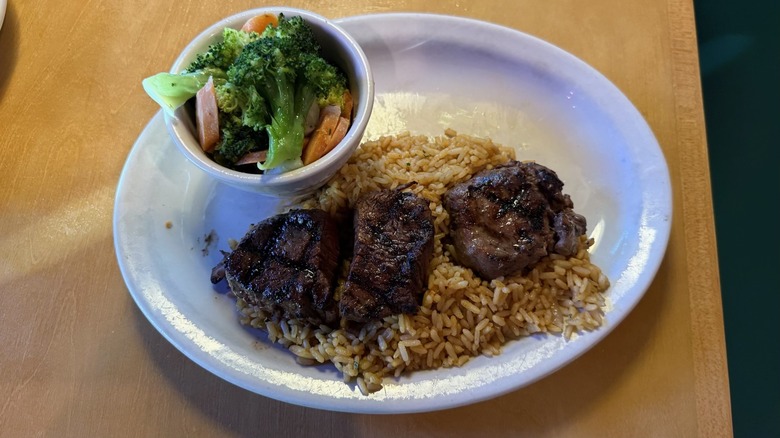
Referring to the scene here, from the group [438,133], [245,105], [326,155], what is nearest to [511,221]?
[438,133]

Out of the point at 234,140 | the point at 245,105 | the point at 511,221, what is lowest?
the point at 511,221

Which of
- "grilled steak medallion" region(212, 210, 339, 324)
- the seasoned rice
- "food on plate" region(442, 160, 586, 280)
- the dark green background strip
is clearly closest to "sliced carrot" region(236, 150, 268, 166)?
"grilled steak medallion" region(212, 210, 339, 324)

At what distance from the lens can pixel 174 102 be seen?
2004mm

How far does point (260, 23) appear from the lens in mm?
2234

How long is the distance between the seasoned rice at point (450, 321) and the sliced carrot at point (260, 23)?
2.55 feet

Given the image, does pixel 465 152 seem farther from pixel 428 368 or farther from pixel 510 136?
pixel 428 368

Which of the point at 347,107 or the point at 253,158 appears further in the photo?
the point at 347,107

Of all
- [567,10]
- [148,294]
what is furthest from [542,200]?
[148,294]

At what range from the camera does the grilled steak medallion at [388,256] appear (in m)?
1.99

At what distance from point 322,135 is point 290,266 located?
1.78 feet

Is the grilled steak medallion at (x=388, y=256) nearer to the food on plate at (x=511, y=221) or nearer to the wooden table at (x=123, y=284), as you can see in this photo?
the food on plate at (x=511, y=221)

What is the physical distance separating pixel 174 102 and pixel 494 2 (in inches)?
76.3

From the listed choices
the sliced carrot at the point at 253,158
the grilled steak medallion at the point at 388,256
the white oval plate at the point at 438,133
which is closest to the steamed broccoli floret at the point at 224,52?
the sliced carrot at the point at 253,158

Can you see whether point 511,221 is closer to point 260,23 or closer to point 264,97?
point 264,97
